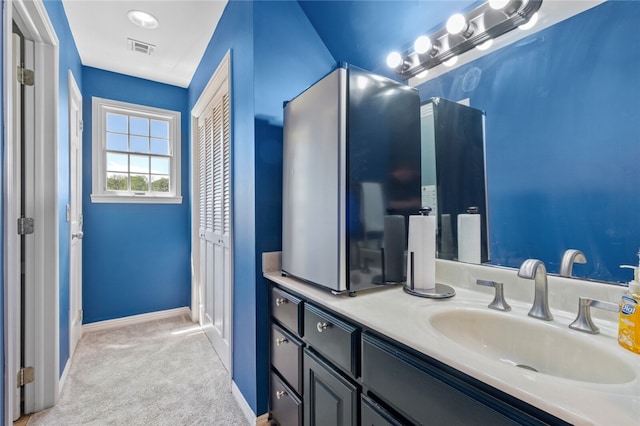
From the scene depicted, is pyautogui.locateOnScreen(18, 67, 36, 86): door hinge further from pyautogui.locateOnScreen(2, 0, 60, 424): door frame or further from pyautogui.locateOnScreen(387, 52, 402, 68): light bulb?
pyautogui.locateOnScreen(387, 52, 402, 68): light bulb

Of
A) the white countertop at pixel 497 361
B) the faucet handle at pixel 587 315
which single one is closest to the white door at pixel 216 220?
the white countertop at pixel 497 361

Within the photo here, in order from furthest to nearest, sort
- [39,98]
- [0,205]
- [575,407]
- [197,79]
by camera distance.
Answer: [197,79] < [39,98] < [0,205] < [575,407]

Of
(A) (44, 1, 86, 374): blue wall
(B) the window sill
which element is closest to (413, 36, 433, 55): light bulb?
(A) (44, 1, 86, 374): blue wall

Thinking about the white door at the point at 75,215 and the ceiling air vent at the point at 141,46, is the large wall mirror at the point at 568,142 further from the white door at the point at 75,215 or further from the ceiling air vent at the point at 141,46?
the white door at the point at 75,215

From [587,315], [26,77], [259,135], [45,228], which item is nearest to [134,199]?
[45,228]

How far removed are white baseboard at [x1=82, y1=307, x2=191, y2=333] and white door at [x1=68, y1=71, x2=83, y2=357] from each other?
0.17 metres

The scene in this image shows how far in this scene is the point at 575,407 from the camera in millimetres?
496

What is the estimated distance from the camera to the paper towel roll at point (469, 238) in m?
1.28

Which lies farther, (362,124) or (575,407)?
(362,124)

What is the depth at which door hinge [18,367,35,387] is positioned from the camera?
1735 mm

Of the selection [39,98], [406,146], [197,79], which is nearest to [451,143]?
[406,146]

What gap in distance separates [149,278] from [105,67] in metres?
2.19

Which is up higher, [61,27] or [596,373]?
[61,27]

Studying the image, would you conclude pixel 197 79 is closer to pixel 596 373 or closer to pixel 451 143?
pixel 451 143
